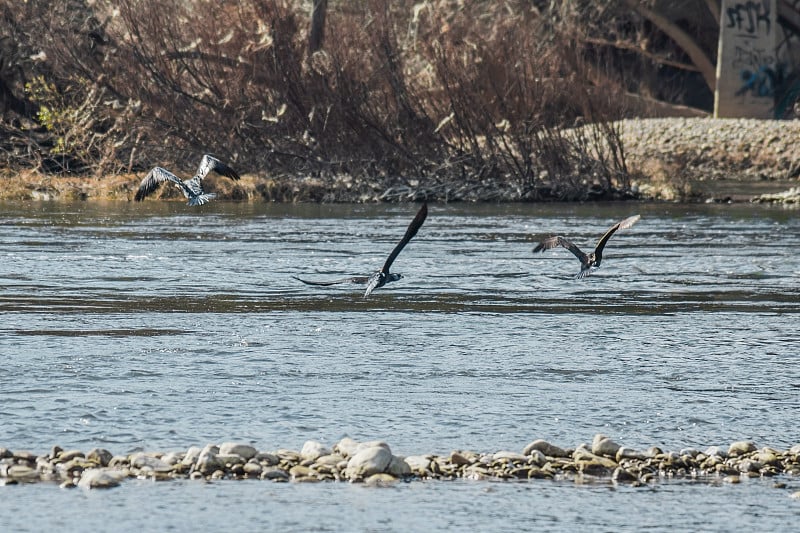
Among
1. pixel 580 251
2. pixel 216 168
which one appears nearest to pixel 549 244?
pixel 580 251

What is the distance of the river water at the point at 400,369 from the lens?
299 inches

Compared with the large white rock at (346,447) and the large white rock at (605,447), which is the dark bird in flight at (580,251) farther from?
the large white rock at (346,447)

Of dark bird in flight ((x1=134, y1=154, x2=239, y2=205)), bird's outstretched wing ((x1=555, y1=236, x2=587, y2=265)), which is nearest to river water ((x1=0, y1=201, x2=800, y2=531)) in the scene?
bird's outstretched wing ((x1=555, y1=236, x2=587, y2=265))

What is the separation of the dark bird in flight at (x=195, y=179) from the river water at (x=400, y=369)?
1.18m

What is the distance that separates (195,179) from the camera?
13.6 meters

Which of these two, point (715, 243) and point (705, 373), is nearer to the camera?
point (705, 373)

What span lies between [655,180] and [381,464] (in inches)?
996

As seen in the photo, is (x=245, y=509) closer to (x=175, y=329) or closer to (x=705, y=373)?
(x=705, y=373)

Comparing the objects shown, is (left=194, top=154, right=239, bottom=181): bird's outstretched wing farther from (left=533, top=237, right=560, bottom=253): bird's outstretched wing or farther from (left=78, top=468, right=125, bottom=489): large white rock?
(left=78, top=468, right=125, bottom=489): large white rock

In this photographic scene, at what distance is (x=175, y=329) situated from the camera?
13.0 m

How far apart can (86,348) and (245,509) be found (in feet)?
15.4

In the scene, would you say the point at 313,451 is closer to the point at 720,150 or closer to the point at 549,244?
the point at 549,244

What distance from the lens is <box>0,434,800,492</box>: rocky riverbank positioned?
806cm

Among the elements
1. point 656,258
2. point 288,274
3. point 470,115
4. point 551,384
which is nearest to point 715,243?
point 656,258
